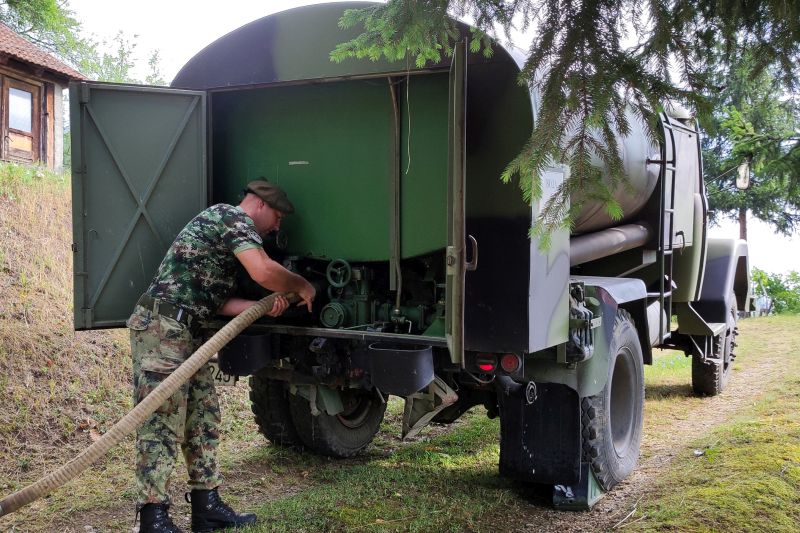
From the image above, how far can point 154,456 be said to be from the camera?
4031mm

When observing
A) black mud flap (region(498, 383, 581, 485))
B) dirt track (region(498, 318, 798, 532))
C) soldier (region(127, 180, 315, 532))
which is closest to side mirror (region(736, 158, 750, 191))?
dirt track (region(498, 318, 798, 532))

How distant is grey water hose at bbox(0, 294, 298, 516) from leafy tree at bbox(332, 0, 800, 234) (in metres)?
1.88

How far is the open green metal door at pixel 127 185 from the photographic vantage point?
4.70 metres

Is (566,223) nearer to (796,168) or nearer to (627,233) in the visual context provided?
(796,168)

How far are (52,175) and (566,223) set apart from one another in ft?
41.7

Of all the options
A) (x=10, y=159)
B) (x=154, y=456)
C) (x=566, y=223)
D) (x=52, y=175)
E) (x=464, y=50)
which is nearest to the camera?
(x=566, y=223)

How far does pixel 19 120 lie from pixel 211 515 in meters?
17.5

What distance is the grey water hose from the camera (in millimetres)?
3459

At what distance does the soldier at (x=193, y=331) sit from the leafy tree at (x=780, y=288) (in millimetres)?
17598

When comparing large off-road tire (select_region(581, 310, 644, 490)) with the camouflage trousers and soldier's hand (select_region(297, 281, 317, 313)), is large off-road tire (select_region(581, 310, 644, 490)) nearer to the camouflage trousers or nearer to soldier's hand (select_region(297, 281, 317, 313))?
soldier's hand (select_region(297, 281, 317, 313))

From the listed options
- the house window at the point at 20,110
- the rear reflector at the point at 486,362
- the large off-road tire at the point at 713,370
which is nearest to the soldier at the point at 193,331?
the rear reflector at the point at 486,362

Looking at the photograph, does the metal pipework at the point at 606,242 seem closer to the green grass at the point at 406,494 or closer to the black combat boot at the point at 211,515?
the green grass at the point at 406,494

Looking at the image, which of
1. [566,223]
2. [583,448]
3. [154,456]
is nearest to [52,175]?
[154,456]

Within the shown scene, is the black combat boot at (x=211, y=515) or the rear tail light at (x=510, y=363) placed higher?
the rear tail light at (x=510, y=363)
